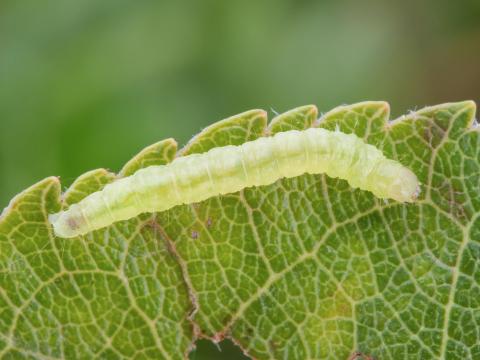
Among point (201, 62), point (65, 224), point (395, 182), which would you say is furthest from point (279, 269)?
point (201, 62)

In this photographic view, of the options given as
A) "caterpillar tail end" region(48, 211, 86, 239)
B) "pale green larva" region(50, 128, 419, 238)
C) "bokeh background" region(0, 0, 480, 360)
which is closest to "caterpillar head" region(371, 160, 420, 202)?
"pale green larva" region(50, 128, 419, 238)

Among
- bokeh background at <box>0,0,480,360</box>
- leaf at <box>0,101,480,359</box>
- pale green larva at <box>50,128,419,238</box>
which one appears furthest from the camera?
bokeh background at <box>0,0,480,360</box>

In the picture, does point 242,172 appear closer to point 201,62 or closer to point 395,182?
point 395,182

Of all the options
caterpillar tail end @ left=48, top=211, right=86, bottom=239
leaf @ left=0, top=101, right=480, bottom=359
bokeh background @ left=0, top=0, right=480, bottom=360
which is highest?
bokeh background @ left=0, top=0, right=480, bottom=360

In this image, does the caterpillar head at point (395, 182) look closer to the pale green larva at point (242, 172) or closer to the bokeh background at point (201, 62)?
the pale green larva at point (242, 172)

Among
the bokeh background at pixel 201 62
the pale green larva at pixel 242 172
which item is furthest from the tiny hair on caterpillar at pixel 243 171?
the bokeh background at pixel 201 62

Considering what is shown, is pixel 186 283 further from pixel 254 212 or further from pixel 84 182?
pixel 84 182

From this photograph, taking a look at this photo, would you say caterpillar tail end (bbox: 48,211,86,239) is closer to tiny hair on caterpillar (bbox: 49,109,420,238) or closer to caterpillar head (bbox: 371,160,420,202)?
tiny hair on caterpillar (bbox: 49,109,420,238)
